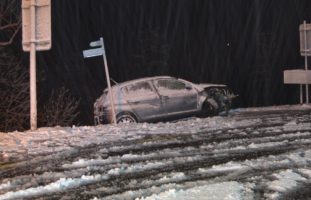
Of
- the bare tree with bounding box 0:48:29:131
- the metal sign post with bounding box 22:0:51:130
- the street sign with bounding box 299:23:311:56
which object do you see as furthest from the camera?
the street sign with bounding box 299:23:311:56

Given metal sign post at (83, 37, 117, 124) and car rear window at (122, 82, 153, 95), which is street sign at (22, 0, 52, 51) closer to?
metal sign post at (83, 37, 117, 124)

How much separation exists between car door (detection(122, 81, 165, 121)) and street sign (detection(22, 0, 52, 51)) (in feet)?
12.1

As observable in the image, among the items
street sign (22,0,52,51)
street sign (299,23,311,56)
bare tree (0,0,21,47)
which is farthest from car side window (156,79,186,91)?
street sign (299,23,311,56)

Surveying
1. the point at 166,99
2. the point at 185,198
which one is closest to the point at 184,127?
the point at 166,99

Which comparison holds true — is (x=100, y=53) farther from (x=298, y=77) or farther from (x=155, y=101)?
(x=298, y=77)

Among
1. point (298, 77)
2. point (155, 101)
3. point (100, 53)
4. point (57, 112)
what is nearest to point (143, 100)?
point (155, 101)

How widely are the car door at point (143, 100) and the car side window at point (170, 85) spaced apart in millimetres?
340

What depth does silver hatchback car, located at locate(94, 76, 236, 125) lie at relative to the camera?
16.1 m

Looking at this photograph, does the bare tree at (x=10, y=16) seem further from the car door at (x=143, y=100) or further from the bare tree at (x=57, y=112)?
the car door at (x=143, y=100)

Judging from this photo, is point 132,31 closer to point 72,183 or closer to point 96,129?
point 96,129

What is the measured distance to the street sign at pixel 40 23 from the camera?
13062 mm

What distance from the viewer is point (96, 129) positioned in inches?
512

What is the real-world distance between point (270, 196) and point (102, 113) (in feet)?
35.4

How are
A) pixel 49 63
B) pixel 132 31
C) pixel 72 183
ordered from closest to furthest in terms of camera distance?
pixel 72 183 → pixel 49 63 → pixel 132 31
